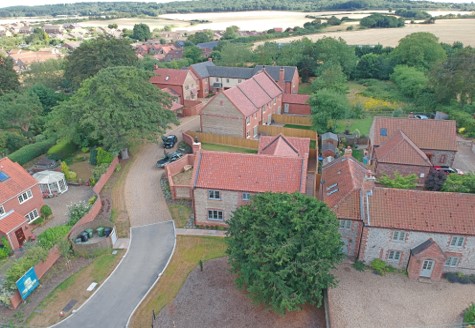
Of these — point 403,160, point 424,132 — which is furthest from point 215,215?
point 424,132

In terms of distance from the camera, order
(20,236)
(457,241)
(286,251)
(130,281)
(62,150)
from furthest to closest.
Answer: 1. (62,150)
2. (20,236)
3. (130,281)
4. (457,241)
5. (286,251)

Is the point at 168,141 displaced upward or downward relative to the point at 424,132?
downward

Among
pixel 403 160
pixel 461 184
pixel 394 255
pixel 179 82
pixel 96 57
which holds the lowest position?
pixel 394 255

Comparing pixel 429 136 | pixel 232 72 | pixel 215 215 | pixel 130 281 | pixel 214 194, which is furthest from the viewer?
pixel 232 72

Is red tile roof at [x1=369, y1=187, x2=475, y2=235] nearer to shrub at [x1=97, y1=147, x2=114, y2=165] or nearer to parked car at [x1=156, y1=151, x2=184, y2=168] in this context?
parked car at [x1=156, y1=151, x2=184, y2=168]

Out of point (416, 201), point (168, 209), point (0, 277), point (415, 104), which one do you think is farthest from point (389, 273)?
point (415, 104)

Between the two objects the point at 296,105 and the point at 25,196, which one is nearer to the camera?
the point at 25,196

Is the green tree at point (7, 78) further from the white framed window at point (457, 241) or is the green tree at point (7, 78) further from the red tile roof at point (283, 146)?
the white framed window at point (457, 241)

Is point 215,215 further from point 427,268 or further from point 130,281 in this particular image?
point 427,268
